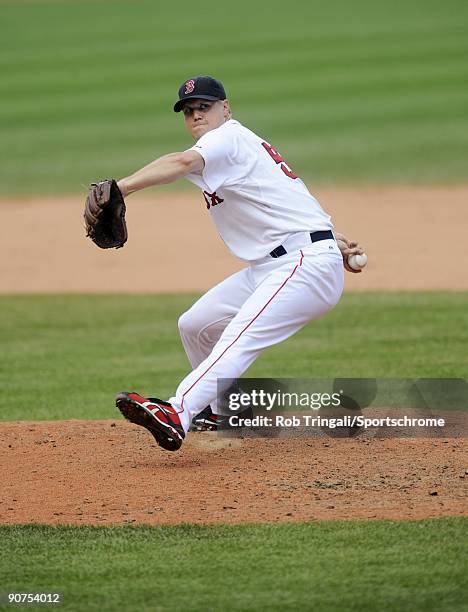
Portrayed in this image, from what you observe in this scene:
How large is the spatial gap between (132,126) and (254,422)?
58.2 feet

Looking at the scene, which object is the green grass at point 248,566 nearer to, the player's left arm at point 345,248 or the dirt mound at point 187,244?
the player's left arm at point 345,248

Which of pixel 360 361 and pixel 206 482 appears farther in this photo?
pixel 360 361

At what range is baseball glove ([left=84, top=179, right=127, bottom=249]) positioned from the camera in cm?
578

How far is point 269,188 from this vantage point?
20.4 feet

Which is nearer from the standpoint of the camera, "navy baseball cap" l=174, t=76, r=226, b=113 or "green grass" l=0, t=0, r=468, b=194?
"navy baseball cap" l=174, t=76, r=226, b=113

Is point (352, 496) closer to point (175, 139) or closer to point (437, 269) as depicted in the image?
point (437, 269)

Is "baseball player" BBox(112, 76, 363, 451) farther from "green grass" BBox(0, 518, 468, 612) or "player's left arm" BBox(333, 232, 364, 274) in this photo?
"green grass" BBox(0, 518, 468, 612)

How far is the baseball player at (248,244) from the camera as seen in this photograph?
5.91 meters

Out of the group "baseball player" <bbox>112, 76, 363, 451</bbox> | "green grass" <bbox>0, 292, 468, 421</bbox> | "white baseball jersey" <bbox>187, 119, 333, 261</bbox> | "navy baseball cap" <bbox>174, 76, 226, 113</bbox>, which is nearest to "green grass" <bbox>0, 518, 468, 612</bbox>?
"baseball player" <bbox>112, 76, 363, 451</bbox>

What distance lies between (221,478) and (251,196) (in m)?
1.53

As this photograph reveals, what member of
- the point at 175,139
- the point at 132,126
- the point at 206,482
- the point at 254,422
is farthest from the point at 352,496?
the point at 132,126

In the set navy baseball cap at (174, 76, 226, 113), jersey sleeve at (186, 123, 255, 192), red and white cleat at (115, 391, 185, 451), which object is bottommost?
red and white cleat at (115, 391, 185, 451)

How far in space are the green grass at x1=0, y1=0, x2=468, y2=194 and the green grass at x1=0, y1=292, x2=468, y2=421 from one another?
7.45 metres

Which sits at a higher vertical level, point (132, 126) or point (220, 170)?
point (132, 126)
